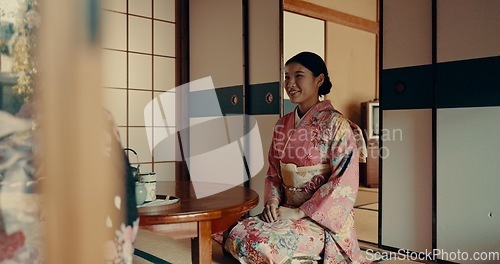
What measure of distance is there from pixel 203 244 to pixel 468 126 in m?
1.88

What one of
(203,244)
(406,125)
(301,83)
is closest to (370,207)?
(406,125)

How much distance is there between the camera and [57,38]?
1.24 feet

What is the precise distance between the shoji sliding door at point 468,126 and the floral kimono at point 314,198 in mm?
718

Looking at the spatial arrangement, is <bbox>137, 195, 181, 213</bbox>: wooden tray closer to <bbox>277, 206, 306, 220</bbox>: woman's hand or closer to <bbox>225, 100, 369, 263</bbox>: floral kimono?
<bbox>225, 100, 369, 263</bbox>: floral kimono

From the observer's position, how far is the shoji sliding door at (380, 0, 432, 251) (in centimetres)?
292

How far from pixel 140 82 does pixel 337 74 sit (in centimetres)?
281

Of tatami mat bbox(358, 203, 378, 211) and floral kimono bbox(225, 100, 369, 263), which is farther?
tatami mat bbox(358, 203, 378, 211)

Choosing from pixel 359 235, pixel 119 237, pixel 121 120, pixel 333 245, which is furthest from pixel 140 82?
pixel 119 237

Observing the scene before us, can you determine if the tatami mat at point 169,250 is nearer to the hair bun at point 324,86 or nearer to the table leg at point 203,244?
the table leg at point 203,244

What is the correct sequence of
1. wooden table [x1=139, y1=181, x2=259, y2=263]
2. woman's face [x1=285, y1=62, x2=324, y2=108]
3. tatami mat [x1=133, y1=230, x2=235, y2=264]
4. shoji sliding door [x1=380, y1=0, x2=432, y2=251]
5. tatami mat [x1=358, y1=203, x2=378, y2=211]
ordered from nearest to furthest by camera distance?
wooden table [x1=139, y1=181, x2=259, y2=263] < woman's face [x1=285, y1=62, x2=324, y2=108] < tatami mat [x1=133, y1=230, x2=235, y2=264] < shoji sliding door [x1=380, y1=0, x2=432, y2=251] < tatami mat [x1=358, y1=203, x2=378, y2=211]

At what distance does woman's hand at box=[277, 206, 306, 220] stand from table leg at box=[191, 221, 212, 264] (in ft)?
2.00

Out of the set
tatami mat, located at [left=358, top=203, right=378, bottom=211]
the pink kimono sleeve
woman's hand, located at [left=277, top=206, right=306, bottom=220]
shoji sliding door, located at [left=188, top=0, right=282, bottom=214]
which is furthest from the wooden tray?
tatami mat, located at [left=358, top=203, right=378, bottom=211]

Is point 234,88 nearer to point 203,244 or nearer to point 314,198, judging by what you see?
point 314,198

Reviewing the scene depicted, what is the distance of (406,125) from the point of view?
302cm
